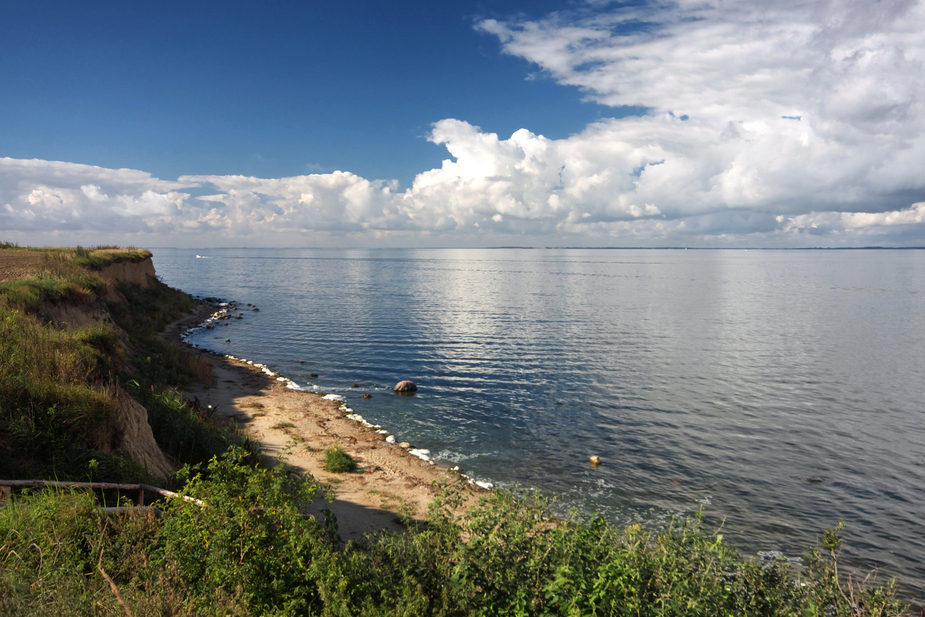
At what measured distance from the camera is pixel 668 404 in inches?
1080

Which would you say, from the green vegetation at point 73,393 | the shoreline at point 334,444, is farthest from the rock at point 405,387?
the green vegetation at point 73,393

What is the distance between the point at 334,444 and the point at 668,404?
19.1m

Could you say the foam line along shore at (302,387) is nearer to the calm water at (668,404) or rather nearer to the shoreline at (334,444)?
the shoreline at (334,444)

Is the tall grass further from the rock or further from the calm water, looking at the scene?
the rock

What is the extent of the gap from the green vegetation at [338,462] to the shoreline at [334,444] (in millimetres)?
238

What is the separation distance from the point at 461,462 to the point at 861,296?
95864 mm

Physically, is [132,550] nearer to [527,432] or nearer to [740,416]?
[527,432]

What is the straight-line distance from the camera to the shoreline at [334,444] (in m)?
15.4

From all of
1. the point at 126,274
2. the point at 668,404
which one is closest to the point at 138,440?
the point at 668,404

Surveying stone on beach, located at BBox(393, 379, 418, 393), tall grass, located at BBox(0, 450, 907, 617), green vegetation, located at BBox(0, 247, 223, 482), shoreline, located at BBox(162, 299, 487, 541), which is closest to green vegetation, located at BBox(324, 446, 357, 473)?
shoreline, located at BBox(162, 299, 487, 541)

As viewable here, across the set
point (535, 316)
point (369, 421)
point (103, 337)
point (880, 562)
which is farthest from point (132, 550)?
point (535, 316)

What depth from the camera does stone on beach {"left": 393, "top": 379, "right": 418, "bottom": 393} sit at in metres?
29.5

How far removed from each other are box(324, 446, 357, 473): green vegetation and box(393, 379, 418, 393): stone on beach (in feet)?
34.0

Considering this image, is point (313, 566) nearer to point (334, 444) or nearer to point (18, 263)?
point (334, 444)
